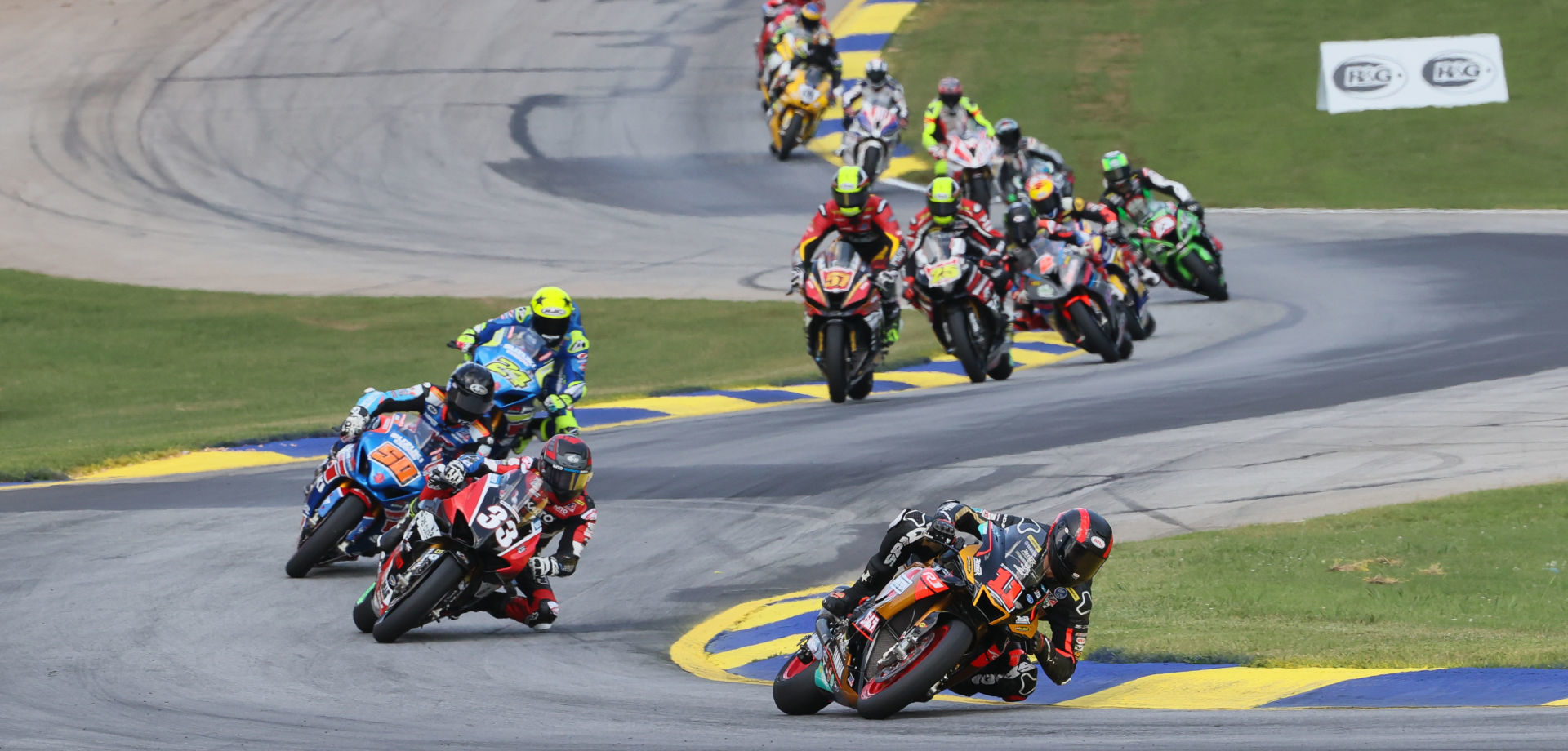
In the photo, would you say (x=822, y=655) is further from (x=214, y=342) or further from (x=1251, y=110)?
(x=1251, y=110)

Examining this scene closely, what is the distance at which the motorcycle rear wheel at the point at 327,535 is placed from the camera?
473 inches

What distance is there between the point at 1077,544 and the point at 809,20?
89.7 feet

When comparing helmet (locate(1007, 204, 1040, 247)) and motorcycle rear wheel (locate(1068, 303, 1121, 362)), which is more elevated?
helmet (locate(1007, 204, 1040, 247))

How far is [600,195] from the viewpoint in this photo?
107ft

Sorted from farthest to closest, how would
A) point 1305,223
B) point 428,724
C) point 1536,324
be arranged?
point 1305,223 < point 1536,324 < point 428,724

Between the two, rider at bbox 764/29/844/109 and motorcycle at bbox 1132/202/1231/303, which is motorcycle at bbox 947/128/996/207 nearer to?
motorcycle at bbox 1132/202/1231/303

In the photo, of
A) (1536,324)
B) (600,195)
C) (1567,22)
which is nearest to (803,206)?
(600,195)

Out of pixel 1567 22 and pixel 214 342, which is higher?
pixel 1567 22

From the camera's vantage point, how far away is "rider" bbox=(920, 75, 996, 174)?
1130 inches

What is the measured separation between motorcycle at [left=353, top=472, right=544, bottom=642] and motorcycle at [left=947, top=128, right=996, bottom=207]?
17259 millimetres

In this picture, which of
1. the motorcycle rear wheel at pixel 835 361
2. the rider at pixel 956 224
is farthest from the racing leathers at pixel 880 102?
the motorcycle rear wheel at pixel 835 361

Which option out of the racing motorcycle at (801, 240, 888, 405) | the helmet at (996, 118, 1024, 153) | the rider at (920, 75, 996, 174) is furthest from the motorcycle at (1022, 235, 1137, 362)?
the rider at (920, 75, 996, 174)

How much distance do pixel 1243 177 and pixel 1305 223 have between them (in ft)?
9.55

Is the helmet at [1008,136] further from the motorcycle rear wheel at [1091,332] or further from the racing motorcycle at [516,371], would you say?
the racing motorcycle at [516,371]
